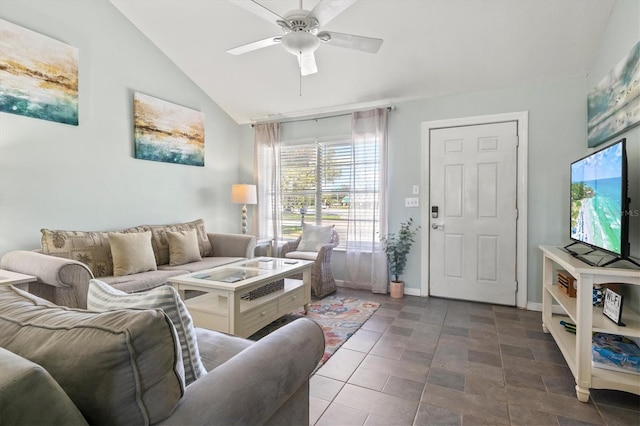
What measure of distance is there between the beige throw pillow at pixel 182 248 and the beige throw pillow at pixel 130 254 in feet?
1.04

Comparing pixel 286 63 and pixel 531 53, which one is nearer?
pixel 531 53

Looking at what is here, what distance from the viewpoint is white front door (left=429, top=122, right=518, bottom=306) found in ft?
11.5

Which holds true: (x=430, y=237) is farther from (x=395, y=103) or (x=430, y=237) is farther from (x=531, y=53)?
(x=531, y=53)

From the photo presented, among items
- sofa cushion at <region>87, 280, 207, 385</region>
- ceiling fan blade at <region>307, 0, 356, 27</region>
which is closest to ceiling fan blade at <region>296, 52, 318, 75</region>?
ceiling fan blade at <region>307, 0, 356, 27</region>

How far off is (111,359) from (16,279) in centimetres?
217

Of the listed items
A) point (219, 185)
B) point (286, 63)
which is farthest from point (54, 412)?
point (219, 185)

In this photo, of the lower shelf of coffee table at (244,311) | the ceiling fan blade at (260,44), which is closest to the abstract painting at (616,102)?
the ceiling fan blade at (260,44)

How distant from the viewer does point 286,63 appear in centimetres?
380

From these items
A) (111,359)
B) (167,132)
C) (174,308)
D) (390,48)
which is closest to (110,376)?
(111,359)

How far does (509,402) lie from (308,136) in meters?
3.73

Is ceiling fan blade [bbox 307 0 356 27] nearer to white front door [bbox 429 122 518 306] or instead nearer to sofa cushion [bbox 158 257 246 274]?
white front door [bbox 429 122 518 306]

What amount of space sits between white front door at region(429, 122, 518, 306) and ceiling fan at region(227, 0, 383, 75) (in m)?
1.78

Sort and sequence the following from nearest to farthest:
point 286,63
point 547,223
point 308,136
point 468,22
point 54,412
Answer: point 54,412 → point 468,22 → point 547,223 → point 286,63 → point 308,136

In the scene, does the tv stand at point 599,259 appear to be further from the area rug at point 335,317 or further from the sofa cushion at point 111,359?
the sofa cushion at point 111,359
